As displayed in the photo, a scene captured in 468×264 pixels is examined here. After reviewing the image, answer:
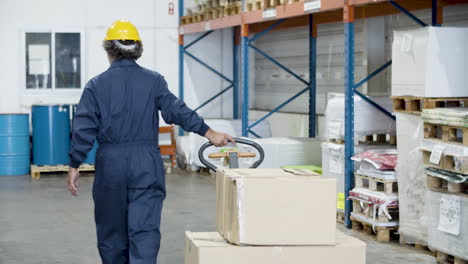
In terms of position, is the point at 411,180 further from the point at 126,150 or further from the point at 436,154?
the point at 126,150

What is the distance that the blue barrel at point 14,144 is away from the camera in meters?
13.3

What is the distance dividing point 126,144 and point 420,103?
3570mm

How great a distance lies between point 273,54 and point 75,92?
3808 mm

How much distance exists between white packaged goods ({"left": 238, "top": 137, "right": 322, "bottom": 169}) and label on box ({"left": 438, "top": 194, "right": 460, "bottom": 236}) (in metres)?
3.73

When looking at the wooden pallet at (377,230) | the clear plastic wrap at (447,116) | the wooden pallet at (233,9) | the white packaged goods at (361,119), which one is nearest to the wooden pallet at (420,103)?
the clear plastic wrap at (447,116)

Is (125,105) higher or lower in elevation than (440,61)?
lower

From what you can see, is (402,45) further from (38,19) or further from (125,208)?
(38,19)

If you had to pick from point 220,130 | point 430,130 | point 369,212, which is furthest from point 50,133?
point 430,130

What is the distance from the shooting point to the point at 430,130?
7.01m

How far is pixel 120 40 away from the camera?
4965 millimetres

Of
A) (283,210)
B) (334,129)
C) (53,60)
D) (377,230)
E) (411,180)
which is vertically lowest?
(377,230)

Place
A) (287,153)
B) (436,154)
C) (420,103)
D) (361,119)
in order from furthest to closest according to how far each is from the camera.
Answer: (287,153), (361,119), (420,103), (436,154)

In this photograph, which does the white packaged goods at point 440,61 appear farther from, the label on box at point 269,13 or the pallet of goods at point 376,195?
the label on box at point 269,13

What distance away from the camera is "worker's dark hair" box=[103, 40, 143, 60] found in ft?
16.2
